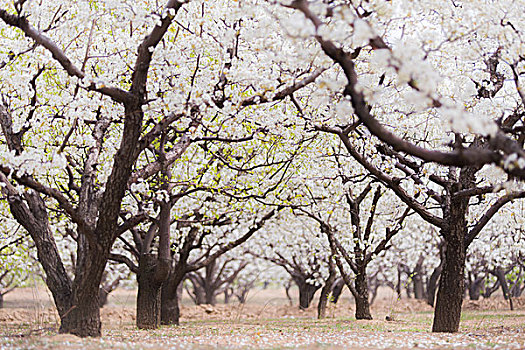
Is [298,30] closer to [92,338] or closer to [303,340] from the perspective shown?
[303,340]

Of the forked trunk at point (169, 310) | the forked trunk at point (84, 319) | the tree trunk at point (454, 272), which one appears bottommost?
the forked trunk at point (169, 310)

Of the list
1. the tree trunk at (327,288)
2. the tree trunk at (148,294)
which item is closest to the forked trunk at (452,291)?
the tree trunk at (327,288)

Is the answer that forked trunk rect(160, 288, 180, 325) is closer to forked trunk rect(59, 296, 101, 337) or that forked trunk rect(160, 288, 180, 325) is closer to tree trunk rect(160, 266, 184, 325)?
tree trunk rect(160, 266, 184, 325)

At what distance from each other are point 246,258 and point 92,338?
18380 mm

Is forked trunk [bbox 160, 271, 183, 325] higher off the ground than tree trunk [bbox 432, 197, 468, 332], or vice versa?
tree trunk [bbox 432, 197, 468, 332]

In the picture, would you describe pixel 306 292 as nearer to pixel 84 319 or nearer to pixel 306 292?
pixel 306 292

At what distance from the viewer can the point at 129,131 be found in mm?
8648

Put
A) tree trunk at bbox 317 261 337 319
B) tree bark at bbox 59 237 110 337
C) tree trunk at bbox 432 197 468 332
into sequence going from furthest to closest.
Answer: tree trunk at bbox 317 261 337 319
tree trunk at bbox 432 197 468 332
tree bark at bbox 59 237 110 337

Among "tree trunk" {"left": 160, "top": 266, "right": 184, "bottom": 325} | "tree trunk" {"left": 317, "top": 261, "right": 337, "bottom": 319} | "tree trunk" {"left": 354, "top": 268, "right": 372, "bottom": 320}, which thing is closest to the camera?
"tree trunk" {"left": 354, "top": 268, "right": 372, "bottom": 320}

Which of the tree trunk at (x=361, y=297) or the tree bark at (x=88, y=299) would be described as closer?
the tree bark at (x=88, y=299)

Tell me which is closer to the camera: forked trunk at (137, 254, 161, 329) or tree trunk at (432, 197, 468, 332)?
tree trunk at (432, 197, 468, 332)

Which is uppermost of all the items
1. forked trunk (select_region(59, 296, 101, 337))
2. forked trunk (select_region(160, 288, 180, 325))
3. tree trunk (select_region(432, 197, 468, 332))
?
tree trunk (select_region(432, 197, 468, 332))

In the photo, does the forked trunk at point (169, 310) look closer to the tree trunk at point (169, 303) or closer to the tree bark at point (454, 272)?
the tree trunk at point (169, 303)

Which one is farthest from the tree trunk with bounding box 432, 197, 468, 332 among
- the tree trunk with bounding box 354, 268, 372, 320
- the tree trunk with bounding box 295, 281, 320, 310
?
the tree trunk with bounding box 295, 281, 320, 310
